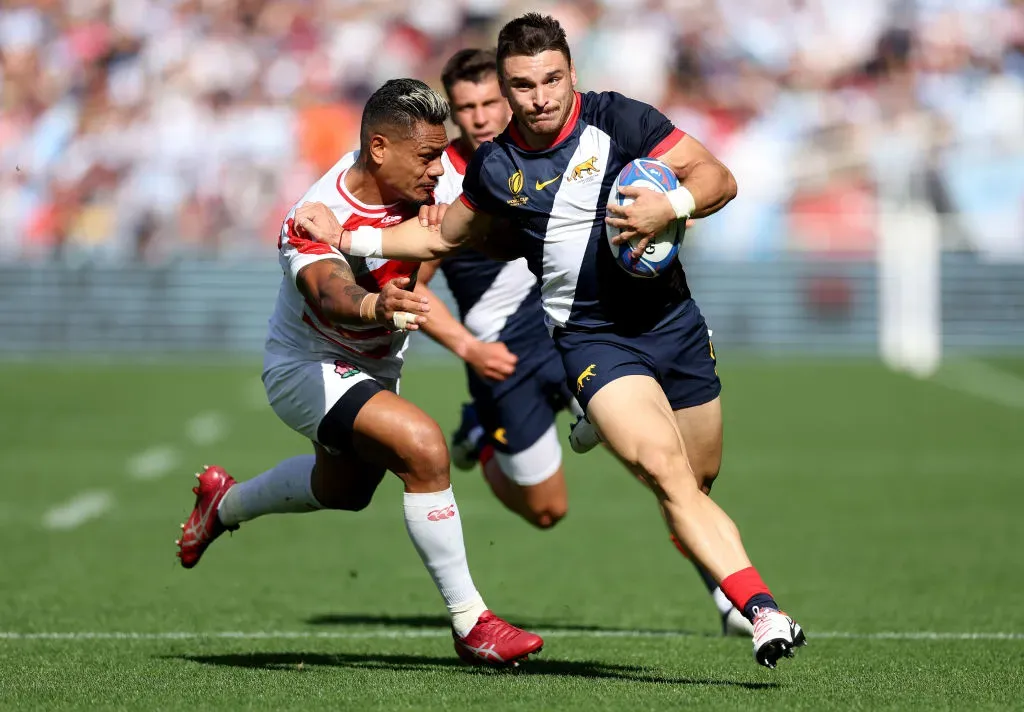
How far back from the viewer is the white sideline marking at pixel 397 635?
23.2ft

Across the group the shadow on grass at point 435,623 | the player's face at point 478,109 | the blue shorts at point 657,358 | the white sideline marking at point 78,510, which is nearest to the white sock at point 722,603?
the shadow on grass at point 435,623

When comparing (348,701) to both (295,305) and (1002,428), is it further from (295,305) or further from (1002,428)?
(1002,428)

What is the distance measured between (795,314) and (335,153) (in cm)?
713

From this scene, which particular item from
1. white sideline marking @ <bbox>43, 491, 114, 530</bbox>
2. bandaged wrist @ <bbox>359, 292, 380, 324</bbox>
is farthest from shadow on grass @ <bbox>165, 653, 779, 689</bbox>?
white sideline marking @ <bbox>43, 491, 114, 530</bbox>

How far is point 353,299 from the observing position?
18.9 feet

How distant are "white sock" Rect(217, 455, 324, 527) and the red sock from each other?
216 centimetres

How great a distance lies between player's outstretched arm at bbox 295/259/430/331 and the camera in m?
5.55

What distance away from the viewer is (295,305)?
21.4 ft

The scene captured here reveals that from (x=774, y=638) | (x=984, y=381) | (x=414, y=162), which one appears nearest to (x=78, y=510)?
(x=414, y=162)

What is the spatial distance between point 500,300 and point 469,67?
135 cm

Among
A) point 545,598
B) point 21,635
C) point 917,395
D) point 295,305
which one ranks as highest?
point 295,305

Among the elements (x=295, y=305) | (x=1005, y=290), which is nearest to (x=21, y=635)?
(x=295, y=305)

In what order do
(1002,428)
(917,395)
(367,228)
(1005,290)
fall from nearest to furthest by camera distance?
(367,228)
(1002,428)
(917,395)
(1005,290)

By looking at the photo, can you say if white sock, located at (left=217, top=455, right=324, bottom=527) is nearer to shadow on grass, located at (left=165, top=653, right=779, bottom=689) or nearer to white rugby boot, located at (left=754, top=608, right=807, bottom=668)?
shadow on grass, located at (left=165, top=653, right=779, bottom=689)
